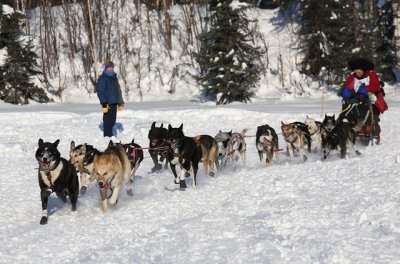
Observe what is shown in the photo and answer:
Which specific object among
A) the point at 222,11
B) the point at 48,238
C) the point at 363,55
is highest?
the point at 222,11

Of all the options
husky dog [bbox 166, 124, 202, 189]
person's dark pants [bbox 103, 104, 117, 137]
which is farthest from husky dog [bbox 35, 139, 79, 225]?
person's dark pants [bbox 103, 104, 117, 137]

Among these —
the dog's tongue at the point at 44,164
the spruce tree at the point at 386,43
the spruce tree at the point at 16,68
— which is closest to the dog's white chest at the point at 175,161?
the dog's tongue at the point at 44,164

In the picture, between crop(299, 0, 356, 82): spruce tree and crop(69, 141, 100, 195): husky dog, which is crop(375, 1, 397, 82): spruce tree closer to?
crop(299, 0, 356, 82): spruce tree

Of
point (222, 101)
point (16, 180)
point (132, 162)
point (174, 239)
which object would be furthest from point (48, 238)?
point (222, 101)

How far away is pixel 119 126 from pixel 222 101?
25.1ft

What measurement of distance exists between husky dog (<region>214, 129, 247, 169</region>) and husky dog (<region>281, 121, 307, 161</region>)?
87 cm

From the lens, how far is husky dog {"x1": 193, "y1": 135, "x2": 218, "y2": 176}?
8459mm

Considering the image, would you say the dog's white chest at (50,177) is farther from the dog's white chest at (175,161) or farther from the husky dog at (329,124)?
the husky dog at (329,124)

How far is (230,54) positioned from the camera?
19.4m

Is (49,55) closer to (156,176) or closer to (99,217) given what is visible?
(156,176)

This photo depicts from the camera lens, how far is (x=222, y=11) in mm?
19250

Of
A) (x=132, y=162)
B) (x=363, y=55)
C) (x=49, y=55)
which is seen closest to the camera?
(x=132, y=162)

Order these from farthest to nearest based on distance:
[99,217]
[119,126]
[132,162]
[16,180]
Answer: [119,126] < [16,180] < [132,162] < [99,217]

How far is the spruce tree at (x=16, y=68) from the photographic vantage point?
19844 mm
